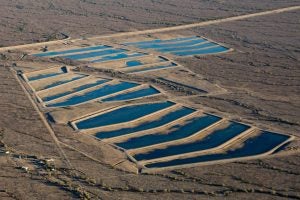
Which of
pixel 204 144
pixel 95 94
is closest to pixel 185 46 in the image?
pixel 95 94

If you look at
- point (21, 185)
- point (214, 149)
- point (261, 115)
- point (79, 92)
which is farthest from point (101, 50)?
point (21, 185)

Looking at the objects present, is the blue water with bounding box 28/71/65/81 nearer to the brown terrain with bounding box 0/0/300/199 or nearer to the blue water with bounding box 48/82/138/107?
the brown terrain with bounding box 0/0/300/199

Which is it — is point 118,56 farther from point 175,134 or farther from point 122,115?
point 175,134

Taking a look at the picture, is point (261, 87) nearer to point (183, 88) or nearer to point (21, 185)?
point (183, 88)

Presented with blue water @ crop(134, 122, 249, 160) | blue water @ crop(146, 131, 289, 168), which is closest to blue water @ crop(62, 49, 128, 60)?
blue water @ crop(134, 122, 249, 160)

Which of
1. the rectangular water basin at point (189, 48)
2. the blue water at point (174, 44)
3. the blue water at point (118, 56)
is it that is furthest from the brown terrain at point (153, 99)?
the blue water at point (118, 56)

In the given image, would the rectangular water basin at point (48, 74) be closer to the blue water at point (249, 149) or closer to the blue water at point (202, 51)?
the blue water at point (202, 51)
